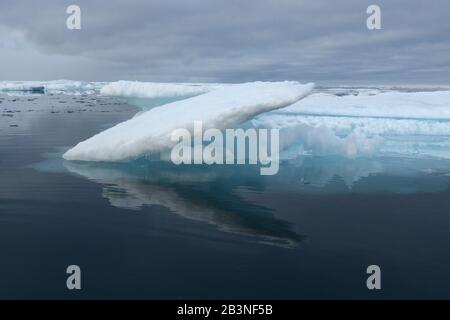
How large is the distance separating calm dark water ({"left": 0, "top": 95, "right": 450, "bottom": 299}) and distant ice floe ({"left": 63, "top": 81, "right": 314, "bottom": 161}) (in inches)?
22.1

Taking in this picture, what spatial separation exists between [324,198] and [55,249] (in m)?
5.42

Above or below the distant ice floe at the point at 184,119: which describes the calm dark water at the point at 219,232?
below

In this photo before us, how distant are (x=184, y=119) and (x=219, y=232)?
5.08 metres

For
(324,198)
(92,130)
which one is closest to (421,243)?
(324,198)

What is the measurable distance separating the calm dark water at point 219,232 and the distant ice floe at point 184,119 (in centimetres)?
56

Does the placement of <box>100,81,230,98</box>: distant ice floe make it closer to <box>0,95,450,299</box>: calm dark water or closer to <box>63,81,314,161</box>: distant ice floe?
<box>63,81,314,161</box>: distant ice floe

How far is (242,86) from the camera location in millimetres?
14469

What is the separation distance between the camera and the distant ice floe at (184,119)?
38.4 feet

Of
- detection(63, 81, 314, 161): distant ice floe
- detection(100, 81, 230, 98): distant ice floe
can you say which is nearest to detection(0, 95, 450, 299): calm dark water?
detection(63, 81, 314, 161): distant ice floe

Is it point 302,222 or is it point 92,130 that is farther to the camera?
point 92,130

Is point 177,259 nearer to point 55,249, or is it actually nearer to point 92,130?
point 55,249

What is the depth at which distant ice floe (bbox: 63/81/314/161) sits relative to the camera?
11719mm

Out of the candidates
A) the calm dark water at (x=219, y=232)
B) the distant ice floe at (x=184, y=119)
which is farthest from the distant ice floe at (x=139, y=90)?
the calm dark water at (x=219, y=232)

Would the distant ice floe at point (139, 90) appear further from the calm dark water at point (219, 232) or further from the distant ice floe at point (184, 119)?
the calm dark water at point (219, 232)
